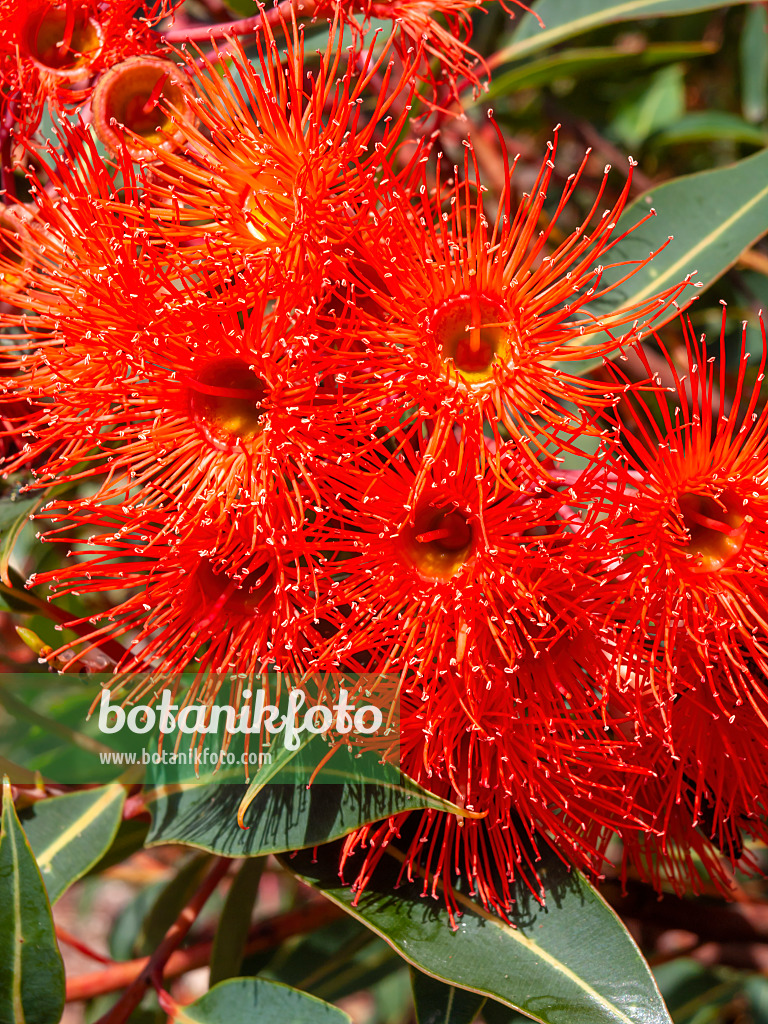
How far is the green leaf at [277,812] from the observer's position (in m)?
1.07

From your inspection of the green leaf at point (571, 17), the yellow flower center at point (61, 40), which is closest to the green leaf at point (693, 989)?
the green leaf at point (571, 17)

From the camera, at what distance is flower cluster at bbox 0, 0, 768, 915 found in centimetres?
107

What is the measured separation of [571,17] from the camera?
1868 millimetres

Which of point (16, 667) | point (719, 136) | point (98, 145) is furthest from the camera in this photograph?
point (719, 136)

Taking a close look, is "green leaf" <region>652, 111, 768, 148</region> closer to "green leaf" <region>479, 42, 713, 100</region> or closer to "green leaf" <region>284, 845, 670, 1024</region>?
"green leaf" <region>479, 42, 713, 100</region>

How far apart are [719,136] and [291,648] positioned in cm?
182

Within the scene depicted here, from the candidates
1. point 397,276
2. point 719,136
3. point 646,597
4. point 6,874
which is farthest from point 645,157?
point 6,874

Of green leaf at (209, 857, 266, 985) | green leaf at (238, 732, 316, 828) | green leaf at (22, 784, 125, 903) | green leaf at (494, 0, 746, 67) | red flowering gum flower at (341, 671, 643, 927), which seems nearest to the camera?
green leaf at (238, 732, 316, 828)

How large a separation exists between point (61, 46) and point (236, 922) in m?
1.48

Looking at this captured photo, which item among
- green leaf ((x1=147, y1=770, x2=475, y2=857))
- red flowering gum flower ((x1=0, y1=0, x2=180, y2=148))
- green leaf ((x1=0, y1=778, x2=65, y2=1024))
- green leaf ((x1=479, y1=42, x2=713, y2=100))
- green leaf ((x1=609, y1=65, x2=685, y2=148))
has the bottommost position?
green leaf ((x1=0, y1=778, x2=65, y2=1024))

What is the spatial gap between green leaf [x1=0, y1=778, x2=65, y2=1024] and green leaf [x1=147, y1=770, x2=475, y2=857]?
0.59 ft

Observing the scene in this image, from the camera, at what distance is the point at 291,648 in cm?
108

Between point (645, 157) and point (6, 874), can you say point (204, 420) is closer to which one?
point (6, 874)

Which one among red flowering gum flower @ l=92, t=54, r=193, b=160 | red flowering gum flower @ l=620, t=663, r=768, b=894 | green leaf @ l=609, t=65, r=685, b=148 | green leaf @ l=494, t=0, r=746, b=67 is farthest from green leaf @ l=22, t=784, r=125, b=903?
green leaf @ l=609, t=65, r=685, b=148
